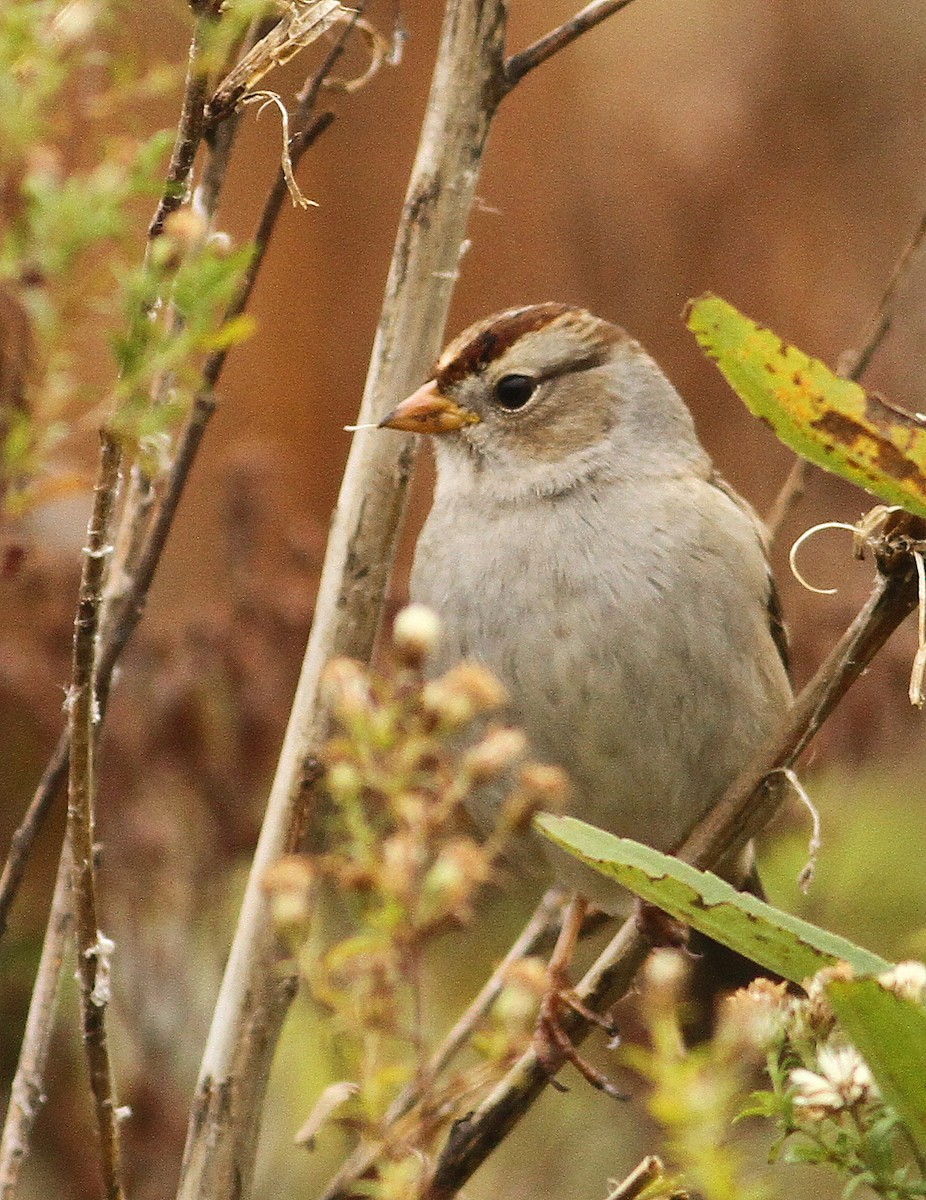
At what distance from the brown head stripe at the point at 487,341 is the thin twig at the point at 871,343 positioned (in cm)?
46

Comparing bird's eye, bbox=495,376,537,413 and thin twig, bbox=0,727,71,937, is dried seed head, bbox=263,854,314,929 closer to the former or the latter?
thin twig, bbox=0,727,71,937

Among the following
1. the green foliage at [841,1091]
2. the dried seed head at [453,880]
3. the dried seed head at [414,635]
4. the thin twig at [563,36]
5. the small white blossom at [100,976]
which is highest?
the thin twig at [563,36]

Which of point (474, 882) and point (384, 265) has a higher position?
point (384, 265)

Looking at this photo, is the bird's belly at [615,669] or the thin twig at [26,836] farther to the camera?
the bird's belly at [615,669]

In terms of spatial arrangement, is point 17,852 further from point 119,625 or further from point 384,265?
point 384,265

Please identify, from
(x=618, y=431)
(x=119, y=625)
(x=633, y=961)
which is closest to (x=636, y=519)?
(x=618, y=431)

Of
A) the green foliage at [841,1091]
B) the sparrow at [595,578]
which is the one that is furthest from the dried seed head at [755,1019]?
the sparrow at [595,578]

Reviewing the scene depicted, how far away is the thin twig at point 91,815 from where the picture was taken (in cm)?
103

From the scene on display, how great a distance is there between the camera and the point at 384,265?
15.9 feet

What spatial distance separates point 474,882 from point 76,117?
87cm

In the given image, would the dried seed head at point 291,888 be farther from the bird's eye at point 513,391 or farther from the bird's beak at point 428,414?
the bird's eye at point 513,391

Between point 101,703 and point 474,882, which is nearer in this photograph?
point 474,882

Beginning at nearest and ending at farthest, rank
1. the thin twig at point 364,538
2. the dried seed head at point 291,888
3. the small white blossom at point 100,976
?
the dried seed head at point 291,888 → the small white blossom at point 100,976 → the thin twig at point 364,538

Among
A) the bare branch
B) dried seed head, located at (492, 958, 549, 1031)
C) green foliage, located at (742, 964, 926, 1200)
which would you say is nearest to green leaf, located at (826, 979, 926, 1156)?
green foliage, located at (742, 964, 926, 1200)
